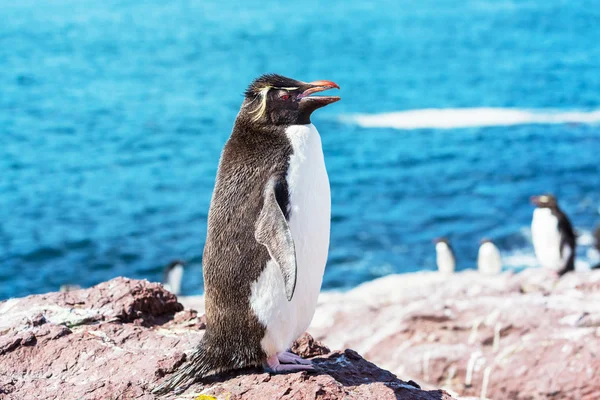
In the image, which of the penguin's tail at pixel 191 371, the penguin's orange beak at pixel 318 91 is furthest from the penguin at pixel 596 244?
the penguin's tail at pixel 191 371

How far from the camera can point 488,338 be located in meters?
7.14

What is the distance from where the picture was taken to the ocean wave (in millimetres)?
26203

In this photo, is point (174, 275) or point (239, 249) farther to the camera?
point (174, 275)

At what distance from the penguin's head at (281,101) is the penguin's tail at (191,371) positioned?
4.15 feet

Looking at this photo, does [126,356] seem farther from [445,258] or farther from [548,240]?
[445,258]

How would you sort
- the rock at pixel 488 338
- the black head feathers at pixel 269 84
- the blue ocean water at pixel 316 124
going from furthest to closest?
the blue ocean water at pixel 316 124, the rock at pixel 488 338, the black head feathers at pixel 269 84

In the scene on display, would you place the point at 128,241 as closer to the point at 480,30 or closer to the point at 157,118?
the point at 157,118

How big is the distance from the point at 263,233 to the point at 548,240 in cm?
912

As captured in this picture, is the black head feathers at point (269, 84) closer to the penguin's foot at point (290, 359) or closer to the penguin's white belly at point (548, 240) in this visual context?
the penguin's foot at point (290, 359)

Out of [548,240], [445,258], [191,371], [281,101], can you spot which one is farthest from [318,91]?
[445,258]

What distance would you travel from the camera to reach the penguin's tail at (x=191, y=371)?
3.98 metres

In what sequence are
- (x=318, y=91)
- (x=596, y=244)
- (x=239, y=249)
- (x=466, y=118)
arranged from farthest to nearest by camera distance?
(x=466, y=118)
(x=596, y=244)
(x=318, y=91)
(x=239, y=249)

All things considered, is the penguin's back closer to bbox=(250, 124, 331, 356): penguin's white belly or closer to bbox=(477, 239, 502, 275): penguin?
bbox=(250, 124, 331, 356): penguin's white belly

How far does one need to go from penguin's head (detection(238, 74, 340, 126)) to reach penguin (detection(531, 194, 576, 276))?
836 centimetres
